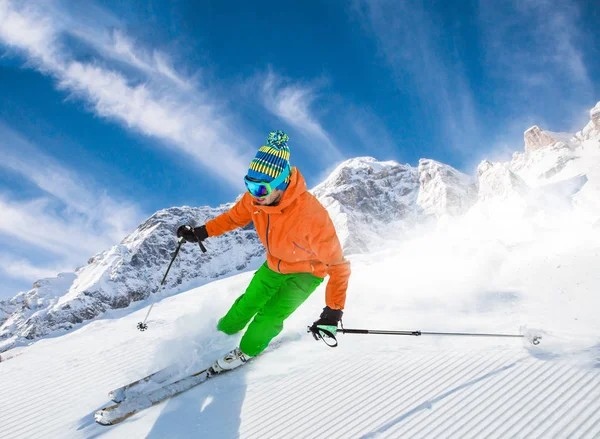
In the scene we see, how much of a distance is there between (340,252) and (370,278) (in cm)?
500

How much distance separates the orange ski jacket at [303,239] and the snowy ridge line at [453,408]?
1282 millimetres

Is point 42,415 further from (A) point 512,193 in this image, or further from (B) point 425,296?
(A) point 512,193

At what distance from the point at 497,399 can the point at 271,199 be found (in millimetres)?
2892

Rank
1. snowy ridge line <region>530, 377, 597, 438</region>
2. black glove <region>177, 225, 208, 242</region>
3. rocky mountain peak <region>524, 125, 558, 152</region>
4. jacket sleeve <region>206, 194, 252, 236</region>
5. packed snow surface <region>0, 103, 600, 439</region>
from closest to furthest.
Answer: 1. snowy ridge line <region>530, 377, 597, 438</region>
2. packed snow surface <region>0, 103, 600, 439</region>
3. jacket sleeve <region>206, 194, 252, 236</region>
4. black glove <region>177, 225, 208, 242</region>
5. rocky mountain peak <region>524, 125, 558, 152</region>

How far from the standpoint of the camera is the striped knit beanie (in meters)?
3.73

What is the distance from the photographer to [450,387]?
11.5 feet

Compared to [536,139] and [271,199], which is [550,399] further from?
[536,139]

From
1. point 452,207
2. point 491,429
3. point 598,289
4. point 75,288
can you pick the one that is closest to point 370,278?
point 598,289

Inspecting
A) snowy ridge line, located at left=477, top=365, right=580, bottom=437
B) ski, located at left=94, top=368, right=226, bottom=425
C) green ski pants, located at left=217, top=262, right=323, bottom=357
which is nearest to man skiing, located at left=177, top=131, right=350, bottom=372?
green ski pants, located at left=217, top=262, right=323, bottom=357

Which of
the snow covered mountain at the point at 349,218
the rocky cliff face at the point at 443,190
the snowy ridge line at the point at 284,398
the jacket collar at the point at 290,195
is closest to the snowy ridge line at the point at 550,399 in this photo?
the snowy ridge line at the point at 284,398

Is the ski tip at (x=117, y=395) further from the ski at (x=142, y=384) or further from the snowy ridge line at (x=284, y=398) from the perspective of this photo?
the snowy ridge line at (x=284, y=398)

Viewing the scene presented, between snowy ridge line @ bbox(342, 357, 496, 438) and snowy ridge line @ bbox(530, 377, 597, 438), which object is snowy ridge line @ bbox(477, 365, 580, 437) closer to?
snowy ridge line @ bbox(530, 377, 597, 438)

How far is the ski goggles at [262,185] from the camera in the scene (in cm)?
372

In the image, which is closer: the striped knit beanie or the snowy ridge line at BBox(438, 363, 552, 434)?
the snowy ridge line at BBox(438, 363, 552, 434)
